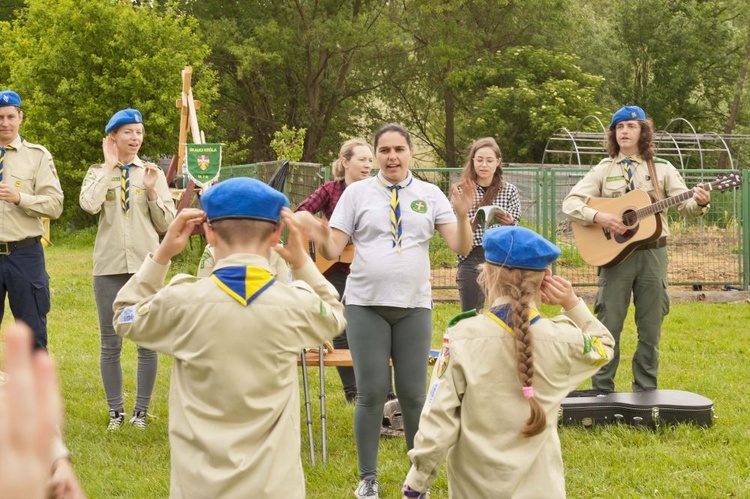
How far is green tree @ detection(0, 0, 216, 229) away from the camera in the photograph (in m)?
23.0

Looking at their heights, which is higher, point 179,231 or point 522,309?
point 179,231

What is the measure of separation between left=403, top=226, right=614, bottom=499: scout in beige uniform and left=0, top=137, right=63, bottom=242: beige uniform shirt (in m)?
3.75

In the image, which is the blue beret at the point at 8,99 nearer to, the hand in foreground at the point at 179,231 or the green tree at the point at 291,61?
the hand in foreground at the point at 179,231

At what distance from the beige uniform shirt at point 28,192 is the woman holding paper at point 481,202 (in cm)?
294

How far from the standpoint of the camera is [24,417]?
111 cm

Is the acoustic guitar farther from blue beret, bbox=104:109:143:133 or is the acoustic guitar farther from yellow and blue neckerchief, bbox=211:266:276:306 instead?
yellow and blue neckerchief, bbox=211:266:276:306

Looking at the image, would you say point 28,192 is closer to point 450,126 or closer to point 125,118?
point 125,118

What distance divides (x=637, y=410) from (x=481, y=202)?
6.30 ft

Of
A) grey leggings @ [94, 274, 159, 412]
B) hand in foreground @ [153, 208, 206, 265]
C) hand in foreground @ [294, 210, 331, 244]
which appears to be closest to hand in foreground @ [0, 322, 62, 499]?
hand in foreground @ [153, 208, 206, 265]

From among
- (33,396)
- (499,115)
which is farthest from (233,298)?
(499,115)

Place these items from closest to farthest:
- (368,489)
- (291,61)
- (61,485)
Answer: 1. (61,485)
2. (368,489)
3. (291,61)

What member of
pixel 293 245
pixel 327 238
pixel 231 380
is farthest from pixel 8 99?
pixel 231 380

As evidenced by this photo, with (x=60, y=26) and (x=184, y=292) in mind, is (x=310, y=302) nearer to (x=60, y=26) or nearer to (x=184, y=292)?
(x=184, y=292)

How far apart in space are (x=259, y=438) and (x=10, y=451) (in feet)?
6.58
